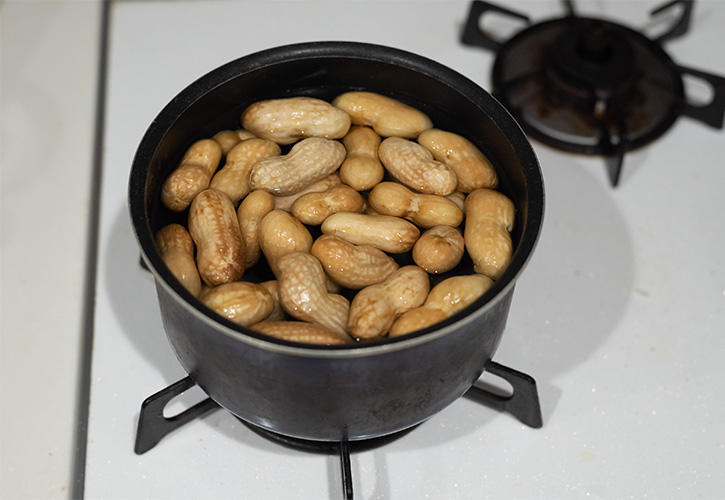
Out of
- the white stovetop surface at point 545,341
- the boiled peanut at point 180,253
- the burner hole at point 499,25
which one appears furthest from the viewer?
the burner hole at point 499,25

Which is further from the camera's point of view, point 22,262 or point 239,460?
point 22,262

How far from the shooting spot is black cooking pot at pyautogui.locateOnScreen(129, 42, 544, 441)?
65 centimetres

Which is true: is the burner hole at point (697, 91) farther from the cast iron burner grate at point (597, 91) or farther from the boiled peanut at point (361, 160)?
the boiled peanut at point (361, 160)

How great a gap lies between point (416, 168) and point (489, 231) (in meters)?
0.10

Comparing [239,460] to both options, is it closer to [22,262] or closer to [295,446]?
[295,446]

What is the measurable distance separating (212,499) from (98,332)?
0.79 feet

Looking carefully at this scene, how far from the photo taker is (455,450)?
2.83 feet

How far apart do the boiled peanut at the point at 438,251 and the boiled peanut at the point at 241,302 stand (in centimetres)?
15

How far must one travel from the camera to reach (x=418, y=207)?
0.80 meters

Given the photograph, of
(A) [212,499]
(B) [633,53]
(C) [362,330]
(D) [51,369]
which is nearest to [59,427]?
(D) [51,369]

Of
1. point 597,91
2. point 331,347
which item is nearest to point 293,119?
point 331,347

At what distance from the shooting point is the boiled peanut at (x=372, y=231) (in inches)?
30.5

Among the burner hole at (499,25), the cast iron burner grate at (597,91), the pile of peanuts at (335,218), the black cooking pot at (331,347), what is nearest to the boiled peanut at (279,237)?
the pile of peanuts at (335,218)

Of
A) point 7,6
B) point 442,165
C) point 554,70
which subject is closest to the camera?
point 442,165
